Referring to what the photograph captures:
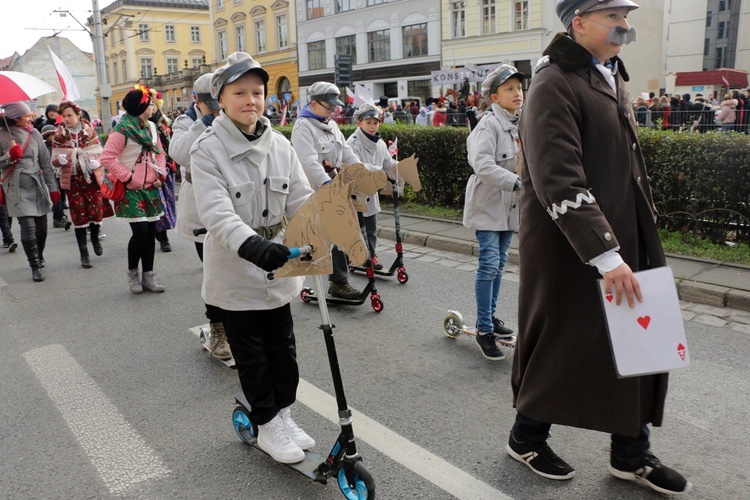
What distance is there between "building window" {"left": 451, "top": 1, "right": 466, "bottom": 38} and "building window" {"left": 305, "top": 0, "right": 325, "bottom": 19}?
11610 millimetres

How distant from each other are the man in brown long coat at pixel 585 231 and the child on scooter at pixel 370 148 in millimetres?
3848

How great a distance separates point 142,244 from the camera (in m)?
6.56

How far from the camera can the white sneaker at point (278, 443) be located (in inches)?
123

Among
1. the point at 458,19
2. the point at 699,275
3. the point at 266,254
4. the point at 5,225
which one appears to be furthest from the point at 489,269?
the point at 458,19

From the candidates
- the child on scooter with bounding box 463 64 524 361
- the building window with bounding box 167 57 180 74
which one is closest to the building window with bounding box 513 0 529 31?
the child on scooter with bounding box 463 64 524 361

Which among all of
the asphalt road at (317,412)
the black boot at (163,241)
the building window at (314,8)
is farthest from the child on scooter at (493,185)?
the building window at (314,8)

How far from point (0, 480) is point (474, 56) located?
33.1 meters

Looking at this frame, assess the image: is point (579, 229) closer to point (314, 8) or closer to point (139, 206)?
point (139, 206)

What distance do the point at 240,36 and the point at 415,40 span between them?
66.2 feet

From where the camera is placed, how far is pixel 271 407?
320 centimetres

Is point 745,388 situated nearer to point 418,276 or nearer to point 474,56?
point 418,276

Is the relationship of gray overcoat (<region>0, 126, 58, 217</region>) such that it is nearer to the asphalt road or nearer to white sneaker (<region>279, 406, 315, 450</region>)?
the asphalt road

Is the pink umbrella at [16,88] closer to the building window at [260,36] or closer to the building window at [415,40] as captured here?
the building window at [415,40]

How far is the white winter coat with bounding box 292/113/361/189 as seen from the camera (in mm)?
5676
